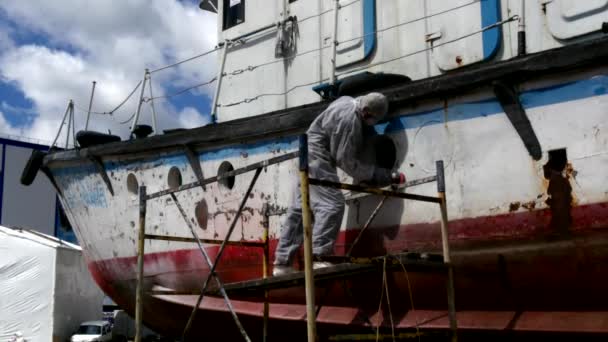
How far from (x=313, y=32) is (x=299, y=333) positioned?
2.78 meters

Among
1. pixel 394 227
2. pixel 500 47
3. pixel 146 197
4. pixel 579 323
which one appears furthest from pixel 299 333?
pixel 500 47

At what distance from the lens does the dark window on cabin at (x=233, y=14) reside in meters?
7.64

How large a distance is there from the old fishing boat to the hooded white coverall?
409 mm

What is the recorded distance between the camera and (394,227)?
207 inches

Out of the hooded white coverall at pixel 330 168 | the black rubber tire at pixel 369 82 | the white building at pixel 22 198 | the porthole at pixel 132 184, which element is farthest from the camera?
the white building at pixel 22 198

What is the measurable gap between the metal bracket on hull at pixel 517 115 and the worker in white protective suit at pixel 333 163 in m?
0.79

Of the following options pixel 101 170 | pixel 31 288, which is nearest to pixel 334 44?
pixel 101 170

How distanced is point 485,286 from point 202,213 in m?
2.66

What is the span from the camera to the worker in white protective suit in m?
4.93

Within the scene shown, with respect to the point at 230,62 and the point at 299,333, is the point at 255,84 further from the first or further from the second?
the point at 299,333

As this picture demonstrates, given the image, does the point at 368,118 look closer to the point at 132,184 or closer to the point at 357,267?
the point at 357,267

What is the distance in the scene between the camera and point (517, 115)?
471 centimetres

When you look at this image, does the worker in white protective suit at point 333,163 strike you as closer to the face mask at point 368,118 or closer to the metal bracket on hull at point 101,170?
the face mask at point 368,118

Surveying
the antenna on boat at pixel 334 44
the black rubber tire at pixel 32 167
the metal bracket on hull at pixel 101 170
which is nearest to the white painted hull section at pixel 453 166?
the metal bracket on hull at pixel 101 170
